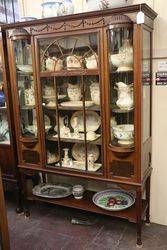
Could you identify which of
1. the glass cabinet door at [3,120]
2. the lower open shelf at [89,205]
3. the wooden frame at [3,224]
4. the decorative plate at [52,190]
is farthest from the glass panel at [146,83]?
the glass cabinet door at [3,120]

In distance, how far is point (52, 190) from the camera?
2.69 m

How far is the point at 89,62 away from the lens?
2.13m

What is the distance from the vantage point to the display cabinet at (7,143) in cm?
250

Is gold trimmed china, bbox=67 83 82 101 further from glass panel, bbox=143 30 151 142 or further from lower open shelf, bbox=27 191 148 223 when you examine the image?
lower open shelf, bbox=27 191 148 223

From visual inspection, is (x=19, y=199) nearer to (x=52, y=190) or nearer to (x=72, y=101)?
(x=52, y=190)

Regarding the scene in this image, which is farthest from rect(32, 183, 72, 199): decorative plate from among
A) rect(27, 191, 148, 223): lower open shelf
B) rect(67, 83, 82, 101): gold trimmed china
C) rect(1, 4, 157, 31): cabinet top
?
rect(1, 4, 157, 31): cabinet top

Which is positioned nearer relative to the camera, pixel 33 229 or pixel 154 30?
pixel 154 30

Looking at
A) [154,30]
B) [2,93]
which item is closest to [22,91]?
[2,93]

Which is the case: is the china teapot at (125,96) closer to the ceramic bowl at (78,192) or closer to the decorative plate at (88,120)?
the decorative plate at (88,120)

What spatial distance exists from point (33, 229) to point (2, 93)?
1344mm

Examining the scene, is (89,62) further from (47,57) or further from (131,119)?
(131,119)

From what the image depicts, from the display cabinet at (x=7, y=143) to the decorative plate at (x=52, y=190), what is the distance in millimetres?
206

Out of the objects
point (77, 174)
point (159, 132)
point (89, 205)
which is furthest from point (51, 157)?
point (159, 132)

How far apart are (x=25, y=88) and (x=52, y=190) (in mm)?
1037
